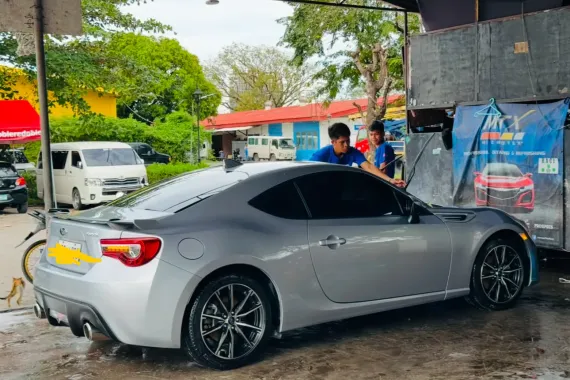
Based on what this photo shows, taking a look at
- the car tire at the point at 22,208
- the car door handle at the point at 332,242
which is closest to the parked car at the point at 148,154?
the car tire at the point at 22,208

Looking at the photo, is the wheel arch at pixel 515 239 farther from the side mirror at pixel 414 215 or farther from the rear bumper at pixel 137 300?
the rear bumper at pixel 137 300

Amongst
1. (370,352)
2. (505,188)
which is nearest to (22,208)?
(505,188)

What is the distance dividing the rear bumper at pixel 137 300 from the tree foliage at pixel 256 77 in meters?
51.4

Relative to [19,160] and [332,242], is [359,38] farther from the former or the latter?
[332,242]

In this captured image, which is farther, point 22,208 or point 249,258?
point 22,208

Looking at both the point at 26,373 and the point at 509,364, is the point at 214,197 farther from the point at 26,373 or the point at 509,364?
the point at 509,364

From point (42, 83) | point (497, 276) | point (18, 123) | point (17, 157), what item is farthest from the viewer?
point (17, 157)

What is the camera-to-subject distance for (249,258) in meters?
4.80

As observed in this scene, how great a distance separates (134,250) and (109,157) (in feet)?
49.2

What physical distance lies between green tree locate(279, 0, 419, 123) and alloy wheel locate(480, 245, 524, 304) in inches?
667

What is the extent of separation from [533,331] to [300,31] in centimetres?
1961

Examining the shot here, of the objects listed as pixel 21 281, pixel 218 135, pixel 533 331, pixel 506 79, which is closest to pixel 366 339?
pixel 533 331

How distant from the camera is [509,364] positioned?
15.9 feet

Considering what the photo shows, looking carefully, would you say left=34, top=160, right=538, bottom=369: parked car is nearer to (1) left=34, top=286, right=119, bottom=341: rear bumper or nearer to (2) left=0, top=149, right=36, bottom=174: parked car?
(1) left=34, top=286, right=119, bottom=341: rear bumper
